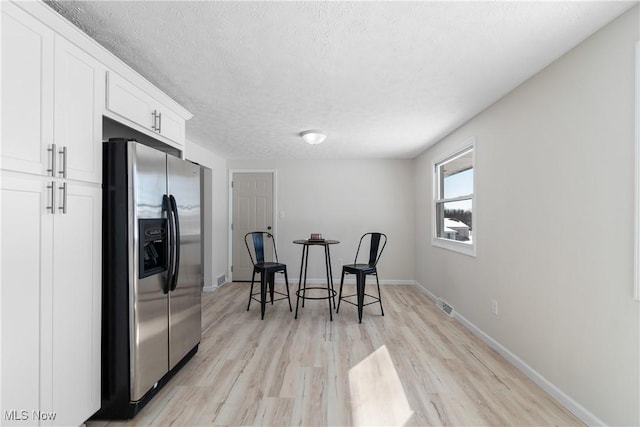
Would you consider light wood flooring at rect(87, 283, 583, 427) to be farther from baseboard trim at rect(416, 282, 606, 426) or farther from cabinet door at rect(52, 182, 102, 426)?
cabinet door at rect(52, 182, 102, 426)

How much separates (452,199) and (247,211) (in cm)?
346

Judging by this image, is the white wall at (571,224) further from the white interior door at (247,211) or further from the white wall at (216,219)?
→ the white wall at (216,219)

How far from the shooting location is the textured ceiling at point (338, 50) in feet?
5.31

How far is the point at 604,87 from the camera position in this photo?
1.78 meters

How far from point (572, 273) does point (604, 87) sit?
3.65 feet

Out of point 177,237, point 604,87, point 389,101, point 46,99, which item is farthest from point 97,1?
point 604,87

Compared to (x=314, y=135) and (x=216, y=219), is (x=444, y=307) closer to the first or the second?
(x=314, y=135)

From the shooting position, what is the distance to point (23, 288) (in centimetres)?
138

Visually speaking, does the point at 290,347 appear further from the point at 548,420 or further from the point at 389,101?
the point at 389,101

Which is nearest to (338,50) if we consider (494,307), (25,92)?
(25,92)

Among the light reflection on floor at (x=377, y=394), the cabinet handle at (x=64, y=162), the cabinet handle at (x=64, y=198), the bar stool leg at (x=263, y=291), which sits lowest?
the light reflection on floor at (x=377, y=394)

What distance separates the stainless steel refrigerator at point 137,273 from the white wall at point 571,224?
2602mm

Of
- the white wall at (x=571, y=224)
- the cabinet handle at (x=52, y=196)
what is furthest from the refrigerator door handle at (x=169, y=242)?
the white wall at (x=571, y=224)

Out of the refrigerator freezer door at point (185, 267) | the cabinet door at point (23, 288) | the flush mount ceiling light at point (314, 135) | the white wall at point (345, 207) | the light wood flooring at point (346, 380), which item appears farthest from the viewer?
the white wall at point (345, 207)
